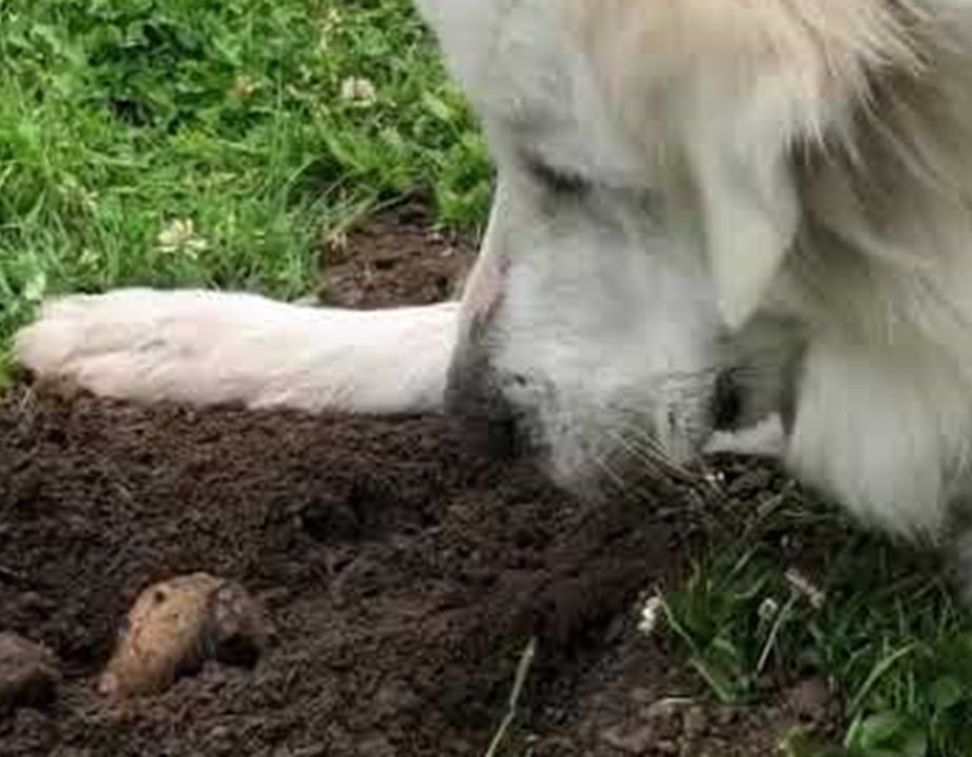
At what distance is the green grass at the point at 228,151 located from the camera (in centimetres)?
383

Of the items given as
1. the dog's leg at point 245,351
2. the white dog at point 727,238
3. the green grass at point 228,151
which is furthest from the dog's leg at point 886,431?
the dog's leg at point 245,351

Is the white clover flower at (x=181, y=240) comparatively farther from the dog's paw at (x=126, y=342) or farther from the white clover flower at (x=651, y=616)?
the white clover flower at (x=651, y=616)

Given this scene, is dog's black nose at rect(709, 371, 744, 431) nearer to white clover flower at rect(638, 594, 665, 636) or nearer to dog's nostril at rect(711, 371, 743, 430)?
dog's nostril at rect(711, 371, 743, 430)

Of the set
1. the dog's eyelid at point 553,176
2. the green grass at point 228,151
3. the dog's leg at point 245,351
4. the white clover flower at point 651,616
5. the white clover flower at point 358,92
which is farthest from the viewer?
the white clover flower at point 358,92

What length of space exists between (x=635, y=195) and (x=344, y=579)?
2.13 ft

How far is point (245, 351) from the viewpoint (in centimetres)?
362

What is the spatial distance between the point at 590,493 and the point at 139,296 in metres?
0.81

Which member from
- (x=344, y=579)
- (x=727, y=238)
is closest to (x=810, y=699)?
(x=344, y=579)

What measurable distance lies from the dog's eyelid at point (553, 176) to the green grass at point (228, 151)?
509 millimetres

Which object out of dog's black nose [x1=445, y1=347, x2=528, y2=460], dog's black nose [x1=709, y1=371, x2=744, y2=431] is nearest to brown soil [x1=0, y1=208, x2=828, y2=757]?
dog's black nose [x1=445, y1=347, x2=528, y2=460]

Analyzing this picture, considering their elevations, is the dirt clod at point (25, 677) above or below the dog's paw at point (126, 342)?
below

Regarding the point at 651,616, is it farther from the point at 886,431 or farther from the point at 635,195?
the point at 635,195

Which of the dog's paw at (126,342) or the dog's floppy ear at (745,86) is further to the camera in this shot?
the dog's paw at (126,342)

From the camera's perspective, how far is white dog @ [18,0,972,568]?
249 centimetres
